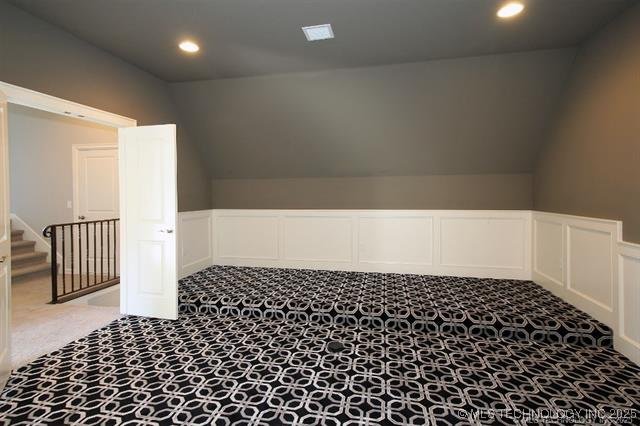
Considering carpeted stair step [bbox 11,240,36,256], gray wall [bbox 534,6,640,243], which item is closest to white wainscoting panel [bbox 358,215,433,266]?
gray wall [bbox 534,6,640,243]

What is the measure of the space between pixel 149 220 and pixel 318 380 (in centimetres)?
246

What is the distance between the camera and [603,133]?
2.89 metres

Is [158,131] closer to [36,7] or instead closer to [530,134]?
[36,7]

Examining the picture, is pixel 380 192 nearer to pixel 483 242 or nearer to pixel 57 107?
pixel 483 242

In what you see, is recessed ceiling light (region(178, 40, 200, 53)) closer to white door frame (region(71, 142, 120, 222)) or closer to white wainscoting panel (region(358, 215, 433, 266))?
white wainscoting panel (region(358, 215, 433, 266))

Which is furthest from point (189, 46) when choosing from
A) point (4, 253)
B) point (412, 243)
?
point (412, 243)

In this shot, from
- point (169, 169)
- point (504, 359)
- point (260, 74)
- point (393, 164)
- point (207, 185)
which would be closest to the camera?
point (504, 359)

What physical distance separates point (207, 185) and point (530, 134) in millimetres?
4780

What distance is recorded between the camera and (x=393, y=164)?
4.66 metres

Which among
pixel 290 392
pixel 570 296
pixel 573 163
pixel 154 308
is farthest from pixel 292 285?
pixel 573 163

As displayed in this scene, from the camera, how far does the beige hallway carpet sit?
8.96 ft

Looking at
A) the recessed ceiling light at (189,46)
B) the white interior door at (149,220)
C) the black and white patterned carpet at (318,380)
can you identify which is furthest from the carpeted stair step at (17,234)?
the recessed ceiling light at (189,46)

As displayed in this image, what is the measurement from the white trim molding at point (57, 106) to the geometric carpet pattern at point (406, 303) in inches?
83.4

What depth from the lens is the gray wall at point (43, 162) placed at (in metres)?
5.52
